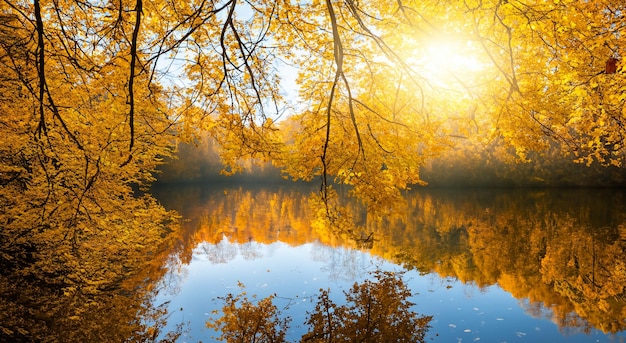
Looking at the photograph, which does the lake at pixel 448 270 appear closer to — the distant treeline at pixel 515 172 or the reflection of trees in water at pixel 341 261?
the reflection of trees in water at pixel 341 261

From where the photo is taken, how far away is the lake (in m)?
6.43

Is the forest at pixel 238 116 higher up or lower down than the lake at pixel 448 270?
higher up

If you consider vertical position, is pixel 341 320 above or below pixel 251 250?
A: above

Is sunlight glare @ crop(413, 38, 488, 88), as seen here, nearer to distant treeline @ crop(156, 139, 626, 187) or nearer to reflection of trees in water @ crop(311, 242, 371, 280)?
reflection of trees in water @ crop(311, 242, 371, 280)

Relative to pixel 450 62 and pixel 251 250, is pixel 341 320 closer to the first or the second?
pixel 450 62

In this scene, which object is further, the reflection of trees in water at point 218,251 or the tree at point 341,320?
the reflection of trees in water at point 218,251

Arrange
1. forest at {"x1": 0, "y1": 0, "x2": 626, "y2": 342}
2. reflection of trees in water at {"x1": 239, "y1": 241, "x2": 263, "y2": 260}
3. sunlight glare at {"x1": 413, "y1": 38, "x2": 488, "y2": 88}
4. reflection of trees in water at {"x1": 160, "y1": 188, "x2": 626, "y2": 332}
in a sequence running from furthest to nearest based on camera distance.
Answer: reflection of trees in water at {"x1": 239, "y1": 241, "x2": 263, "y2": 260}
reflection of trees in water at {"x1": 160, "y1": 188, "x2": 626, "y2": 332}
forest at {"x1": 0, "y1": 0, "x2": 626, "y2": 342}
sunlight glare at {"x1": 413, "y1": 38, "x2": 488, "y2": 88}

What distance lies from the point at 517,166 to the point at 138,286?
34153 mm

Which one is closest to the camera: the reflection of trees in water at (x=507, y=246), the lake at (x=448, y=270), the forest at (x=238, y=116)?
the forest at (x=238, y=116)

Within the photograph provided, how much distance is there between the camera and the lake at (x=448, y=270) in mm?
6426

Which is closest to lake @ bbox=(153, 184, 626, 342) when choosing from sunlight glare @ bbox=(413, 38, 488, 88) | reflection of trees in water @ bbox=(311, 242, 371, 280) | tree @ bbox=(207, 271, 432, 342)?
reflection of trees in water @ bbox=(311, 242, 371, 280)

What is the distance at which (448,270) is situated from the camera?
9617 millimetres

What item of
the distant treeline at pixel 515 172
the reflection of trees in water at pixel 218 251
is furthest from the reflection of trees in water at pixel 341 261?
the distant treeline at pixel 515 172

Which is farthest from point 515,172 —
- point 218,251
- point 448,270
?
point 218,251
